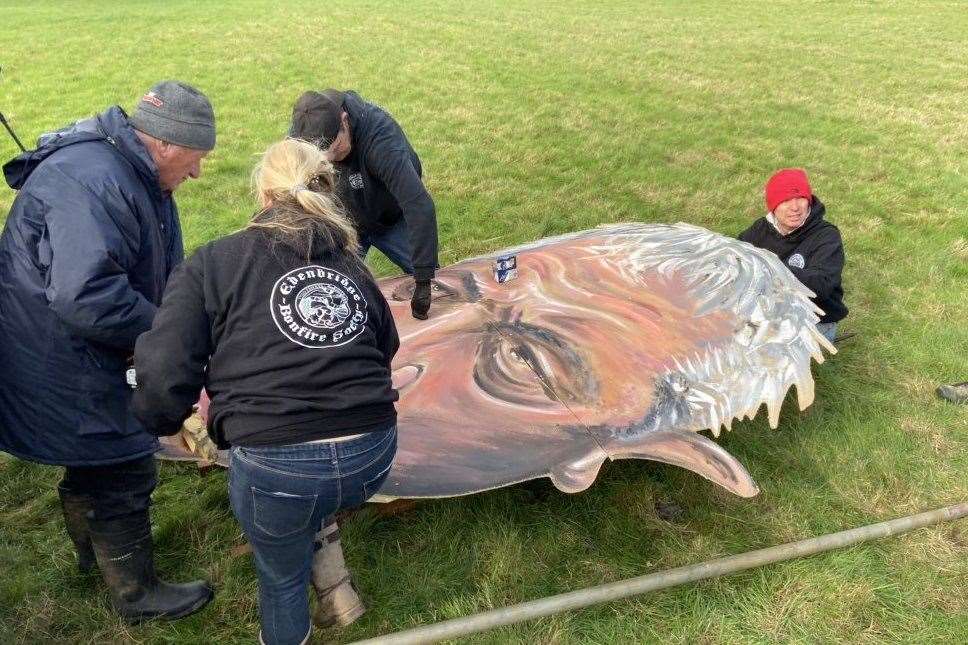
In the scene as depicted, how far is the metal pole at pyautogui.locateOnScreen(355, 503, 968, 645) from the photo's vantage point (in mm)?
2449

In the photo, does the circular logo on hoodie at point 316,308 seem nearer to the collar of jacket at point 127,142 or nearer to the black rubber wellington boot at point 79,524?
the collar of jacket at point 127,142

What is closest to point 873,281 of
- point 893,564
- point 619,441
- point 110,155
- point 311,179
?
point 893,564

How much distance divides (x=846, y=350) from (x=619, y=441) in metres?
2.56

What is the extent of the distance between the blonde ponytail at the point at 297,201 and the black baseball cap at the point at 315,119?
1.32 meters

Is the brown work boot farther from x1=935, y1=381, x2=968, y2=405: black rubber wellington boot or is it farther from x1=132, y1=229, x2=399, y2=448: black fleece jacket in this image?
x1=935, y1=381, x2=968, y2=405: black rubber wellington boot

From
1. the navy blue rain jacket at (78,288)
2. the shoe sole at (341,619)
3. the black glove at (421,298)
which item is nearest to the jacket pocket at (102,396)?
the navy blue rain jacket at (78,288)

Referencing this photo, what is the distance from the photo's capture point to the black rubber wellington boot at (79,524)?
2.69m

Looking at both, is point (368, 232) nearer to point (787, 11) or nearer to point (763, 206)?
point (763, 206)

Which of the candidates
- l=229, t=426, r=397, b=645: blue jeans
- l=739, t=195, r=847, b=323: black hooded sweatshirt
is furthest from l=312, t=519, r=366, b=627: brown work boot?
l=739, t=195, r=847, b=323: black hooded sweatshirt

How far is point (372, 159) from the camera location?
3.72 meters

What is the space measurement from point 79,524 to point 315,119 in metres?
2.03

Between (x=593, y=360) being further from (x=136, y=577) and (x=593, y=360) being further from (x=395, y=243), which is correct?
(x=136, y=577)

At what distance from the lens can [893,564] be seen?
9.94ft

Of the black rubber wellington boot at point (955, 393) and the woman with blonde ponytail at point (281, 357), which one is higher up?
the woman with blonde ponytail at point (281, 357)
